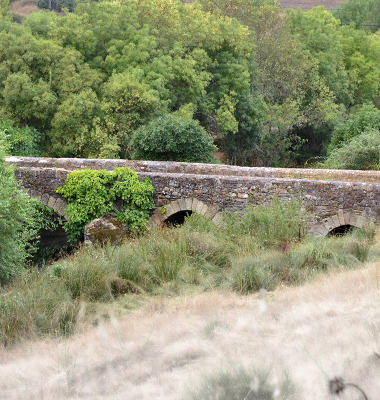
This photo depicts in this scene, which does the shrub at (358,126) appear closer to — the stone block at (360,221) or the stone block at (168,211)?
the stone block at (360,221)

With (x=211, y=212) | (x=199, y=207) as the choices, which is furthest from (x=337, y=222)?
(x=199, y=207)

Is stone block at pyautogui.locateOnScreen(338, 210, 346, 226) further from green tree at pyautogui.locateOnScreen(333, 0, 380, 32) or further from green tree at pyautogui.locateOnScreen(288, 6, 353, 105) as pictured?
green tree at pyautogui.locateOnScreen(333, 0, 380, 32)

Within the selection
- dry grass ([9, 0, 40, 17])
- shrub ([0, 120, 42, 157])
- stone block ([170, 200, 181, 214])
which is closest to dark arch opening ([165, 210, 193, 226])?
stone block ([170, 200, 181, 214])

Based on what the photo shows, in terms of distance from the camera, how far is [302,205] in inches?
380

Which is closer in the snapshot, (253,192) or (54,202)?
(253,192)

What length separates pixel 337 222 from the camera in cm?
950

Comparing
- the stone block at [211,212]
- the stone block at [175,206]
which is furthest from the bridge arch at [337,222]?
the stone block at [175,206]

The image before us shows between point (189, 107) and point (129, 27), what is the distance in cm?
507

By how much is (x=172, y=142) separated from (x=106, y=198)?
16.9ft

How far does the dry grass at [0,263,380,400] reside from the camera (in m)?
3.12

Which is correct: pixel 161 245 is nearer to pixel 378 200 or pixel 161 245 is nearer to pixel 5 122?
pixel 378 200

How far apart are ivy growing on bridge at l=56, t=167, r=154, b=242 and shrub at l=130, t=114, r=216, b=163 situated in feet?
15.3

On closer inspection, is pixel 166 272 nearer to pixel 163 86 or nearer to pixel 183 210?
pixel 183 210

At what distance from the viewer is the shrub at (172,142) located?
15188 millimetres
